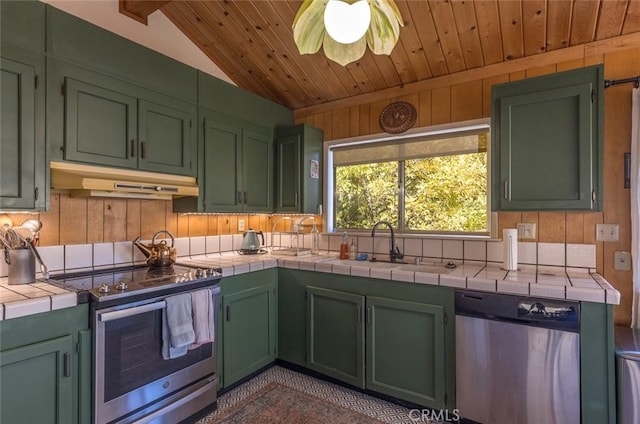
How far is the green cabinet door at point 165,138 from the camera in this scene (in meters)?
2.17

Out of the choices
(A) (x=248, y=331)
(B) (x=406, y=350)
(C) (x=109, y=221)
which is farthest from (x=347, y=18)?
(A) (x=248, y=331)

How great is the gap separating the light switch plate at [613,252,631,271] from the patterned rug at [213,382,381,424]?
1803 mm

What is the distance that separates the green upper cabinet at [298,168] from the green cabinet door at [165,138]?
0.91 metres

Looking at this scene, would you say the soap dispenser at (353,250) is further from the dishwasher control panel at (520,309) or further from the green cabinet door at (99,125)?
the green cabinet door at (99,125)

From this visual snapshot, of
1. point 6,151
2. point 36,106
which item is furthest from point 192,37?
point 6,151

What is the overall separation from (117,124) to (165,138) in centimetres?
31

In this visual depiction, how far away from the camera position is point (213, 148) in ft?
8.57

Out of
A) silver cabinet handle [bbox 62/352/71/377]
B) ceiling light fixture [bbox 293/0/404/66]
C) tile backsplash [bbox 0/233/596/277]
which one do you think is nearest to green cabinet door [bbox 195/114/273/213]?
tile backsplash [bbox 0/233/596/277]

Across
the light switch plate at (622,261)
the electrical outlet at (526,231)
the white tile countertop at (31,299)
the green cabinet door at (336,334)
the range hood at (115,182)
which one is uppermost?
the range hood at (115,182)

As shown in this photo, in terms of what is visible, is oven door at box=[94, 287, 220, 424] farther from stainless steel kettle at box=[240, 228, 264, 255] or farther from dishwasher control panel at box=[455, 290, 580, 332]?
dishwasher control panel at box=[455, 290, 580, 332]

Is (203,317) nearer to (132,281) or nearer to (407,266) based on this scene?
(132,281)

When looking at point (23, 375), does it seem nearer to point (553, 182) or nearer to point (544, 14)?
point (553, 182)

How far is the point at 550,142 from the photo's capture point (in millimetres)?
1971

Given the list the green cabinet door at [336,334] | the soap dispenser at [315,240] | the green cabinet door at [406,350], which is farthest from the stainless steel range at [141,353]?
the soap dispenser at [315,240]
